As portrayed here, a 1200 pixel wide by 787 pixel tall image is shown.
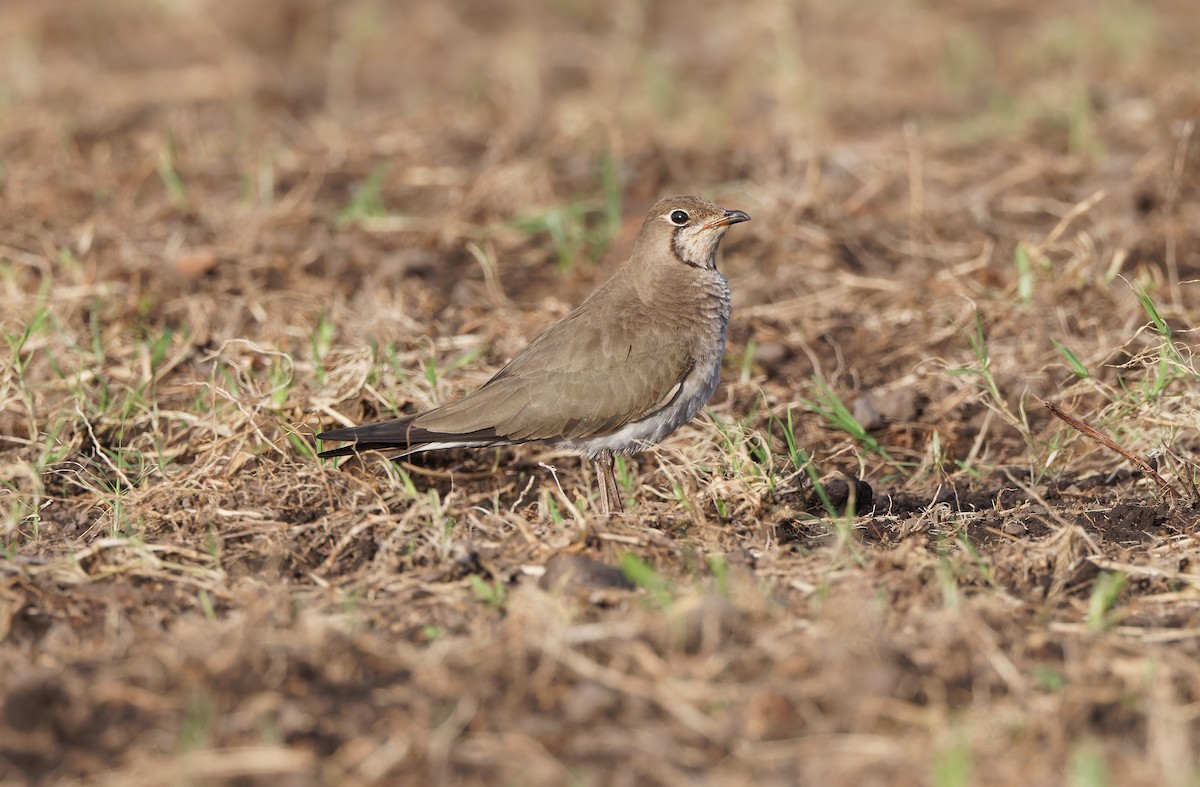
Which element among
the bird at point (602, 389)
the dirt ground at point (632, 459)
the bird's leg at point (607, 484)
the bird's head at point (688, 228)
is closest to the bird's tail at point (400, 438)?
the bird at point (602, 389)

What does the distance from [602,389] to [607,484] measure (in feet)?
1.09

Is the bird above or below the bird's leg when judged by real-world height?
above

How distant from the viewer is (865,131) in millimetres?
Answer: 8969

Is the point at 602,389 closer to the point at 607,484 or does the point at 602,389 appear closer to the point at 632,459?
the point at 607,484

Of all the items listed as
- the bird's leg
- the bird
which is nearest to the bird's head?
the bird

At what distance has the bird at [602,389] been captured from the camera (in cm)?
490

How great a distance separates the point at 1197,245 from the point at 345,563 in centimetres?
456

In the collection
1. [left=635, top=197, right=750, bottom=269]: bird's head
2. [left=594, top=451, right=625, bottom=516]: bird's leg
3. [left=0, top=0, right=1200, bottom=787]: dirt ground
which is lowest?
[left=594, top=451, right=625, bottom=516]: bird's leg

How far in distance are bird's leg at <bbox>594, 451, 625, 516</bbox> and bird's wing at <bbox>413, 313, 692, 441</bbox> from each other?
4.9 inches

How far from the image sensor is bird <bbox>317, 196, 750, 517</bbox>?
4.90m

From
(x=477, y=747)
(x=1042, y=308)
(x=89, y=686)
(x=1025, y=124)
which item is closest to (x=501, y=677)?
(x=477, y=747)

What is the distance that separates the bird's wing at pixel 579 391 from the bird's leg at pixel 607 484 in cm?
13

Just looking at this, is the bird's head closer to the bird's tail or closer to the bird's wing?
the bird's wing

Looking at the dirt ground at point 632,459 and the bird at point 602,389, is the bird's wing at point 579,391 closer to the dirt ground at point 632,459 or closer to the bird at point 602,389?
the bird at point 602,389
